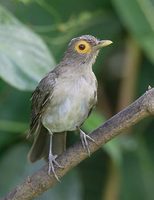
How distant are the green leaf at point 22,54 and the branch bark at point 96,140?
2.26ft

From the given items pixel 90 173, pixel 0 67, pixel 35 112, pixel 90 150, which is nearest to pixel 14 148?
pixel 90 173

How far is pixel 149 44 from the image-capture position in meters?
4.56

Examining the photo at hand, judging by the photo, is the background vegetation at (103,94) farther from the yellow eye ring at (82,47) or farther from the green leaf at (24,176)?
the yellow eye ring at (82,47)

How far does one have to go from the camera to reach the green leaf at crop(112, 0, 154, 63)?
4.50 metres

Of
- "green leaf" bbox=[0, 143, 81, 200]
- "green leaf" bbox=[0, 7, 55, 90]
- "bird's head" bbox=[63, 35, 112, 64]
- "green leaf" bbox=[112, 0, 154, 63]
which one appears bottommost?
"green leaf" bbox=[0, 143, 81, 200]

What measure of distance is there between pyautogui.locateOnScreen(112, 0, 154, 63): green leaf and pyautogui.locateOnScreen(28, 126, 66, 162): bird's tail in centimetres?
89

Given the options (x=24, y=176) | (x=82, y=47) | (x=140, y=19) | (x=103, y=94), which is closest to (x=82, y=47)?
(x=82, y=47)

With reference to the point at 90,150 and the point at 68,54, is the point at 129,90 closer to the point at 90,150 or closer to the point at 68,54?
the point at 68,54

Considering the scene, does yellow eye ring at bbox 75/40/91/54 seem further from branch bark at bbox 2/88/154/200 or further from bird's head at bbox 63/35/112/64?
branch bark at bbox 2/88/154/200

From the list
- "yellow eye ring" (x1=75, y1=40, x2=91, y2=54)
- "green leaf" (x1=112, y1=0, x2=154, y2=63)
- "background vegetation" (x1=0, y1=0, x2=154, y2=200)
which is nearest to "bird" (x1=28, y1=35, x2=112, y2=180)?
"yellow eye ring" (x1=75, y1=40, x2=91, y2=54)

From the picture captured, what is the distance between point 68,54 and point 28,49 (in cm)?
31

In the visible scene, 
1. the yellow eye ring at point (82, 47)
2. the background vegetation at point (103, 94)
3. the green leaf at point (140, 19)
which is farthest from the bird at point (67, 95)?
the green leaf at point (140, 19)

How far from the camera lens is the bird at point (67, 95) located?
3.79m

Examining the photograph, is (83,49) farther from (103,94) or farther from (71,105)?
(103,94)
